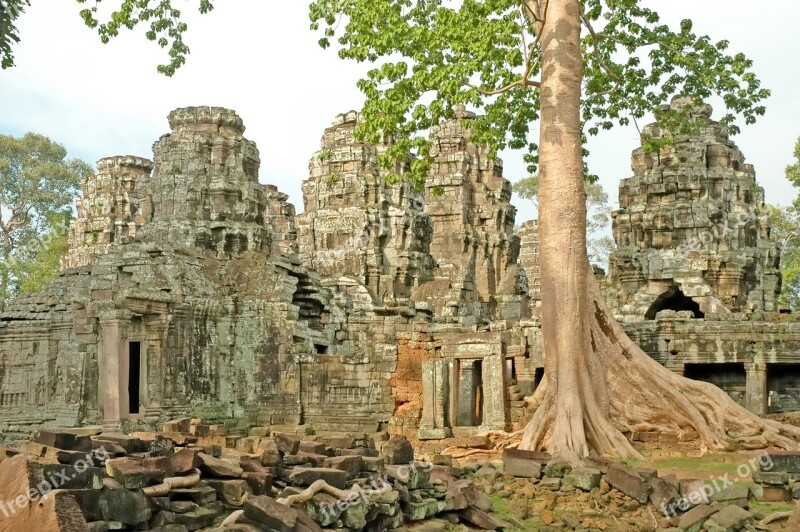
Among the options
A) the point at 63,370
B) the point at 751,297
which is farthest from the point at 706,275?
the point at 63,370

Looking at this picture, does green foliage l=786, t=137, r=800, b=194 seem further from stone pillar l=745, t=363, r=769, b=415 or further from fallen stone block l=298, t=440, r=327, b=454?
fallen stone block l=298, t=440, r=327, b=454

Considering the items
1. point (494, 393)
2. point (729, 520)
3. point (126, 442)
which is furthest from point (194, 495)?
point (494, 393)

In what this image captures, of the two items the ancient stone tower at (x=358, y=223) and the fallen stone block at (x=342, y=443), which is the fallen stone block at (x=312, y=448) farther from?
the ancient stone tower at (x=358, y=223)

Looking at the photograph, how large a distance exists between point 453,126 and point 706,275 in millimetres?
14041

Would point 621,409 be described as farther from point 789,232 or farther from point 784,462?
point 789,232

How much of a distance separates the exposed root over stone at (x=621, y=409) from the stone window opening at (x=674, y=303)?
11.9 meters

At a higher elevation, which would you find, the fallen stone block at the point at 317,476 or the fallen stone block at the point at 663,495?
the fallen stone block at the point at 317,476

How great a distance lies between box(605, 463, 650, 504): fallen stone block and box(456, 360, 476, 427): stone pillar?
6.14m

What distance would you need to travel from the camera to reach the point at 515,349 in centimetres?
1817

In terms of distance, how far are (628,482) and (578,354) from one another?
9.92 ft

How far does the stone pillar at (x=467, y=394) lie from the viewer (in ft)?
54.6

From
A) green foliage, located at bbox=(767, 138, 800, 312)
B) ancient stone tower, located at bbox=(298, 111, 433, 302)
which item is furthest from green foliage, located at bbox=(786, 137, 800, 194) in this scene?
ancient stone tower, located at bbox=(298, 111, 433, 302)

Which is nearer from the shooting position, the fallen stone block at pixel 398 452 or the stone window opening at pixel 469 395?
the fallen stone block at pixel 398 452

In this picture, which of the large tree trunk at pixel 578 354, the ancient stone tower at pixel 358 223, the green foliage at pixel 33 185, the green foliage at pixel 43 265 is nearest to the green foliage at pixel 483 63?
the large tree trunk at pixel 578 354
